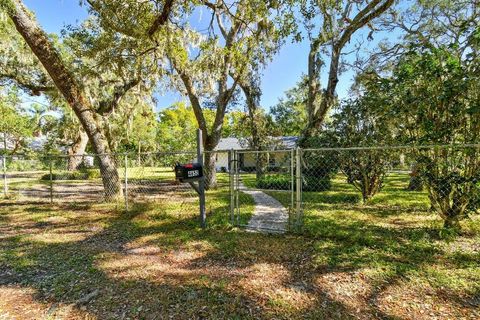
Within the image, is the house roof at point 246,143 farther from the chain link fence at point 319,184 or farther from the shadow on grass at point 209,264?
the shadow on grass at point 209,264

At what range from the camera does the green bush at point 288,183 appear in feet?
34.8

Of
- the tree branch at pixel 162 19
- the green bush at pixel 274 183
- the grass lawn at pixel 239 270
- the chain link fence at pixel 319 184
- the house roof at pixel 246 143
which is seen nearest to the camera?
the grass lawn at pixel 239 270

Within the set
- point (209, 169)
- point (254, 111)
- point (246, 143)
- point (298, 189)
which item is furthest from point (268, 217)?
point (246, 143)

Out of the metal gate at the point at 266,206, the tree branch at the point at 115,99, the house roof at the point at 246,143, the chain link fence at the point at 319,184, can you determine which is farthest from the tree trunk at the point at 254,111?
the tree branch at the point at 115,99

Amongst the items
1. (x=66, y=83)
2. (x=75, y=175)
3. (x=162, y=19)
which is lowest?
(x=75, y=175)

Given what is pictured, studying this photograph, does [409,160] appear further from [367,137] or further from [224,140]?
[224,140]

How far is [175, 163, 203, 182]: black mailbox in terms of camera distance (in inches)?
187

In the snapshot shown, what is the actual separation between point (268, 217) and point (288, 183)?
5332mm

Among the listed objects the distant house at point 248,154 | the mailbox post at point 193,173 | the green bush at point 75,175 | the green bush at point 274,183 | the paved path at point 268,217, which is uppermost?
the distant house at point 248,154

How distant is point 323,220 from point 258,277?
2909mm

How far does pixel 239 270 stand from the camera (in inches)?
139

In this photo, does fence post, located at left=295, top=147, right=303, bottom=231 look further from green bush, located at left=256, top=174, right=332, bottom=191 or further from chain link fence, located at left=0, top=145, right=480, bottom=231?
green bush, located at left=256, top=174, right=332, bottom=191

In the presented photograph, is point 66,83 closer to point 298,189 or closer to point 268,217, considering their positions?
point 268,217

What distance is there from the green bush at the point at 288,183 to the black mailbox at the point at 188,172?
506 cm
